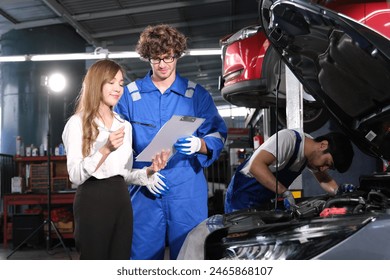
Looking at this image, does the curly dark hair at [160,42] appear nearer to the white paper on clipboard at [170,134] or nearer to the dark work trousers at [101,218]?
the white paper on clipboard at [170,134]

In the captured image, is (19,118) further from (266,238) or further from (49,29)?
(266,238)

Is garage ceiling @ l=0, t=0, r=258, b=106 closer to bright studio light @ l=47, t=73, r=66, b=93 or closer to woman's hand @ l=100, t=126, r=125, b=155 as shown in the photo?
bright studio light @ l=47, t=73, r=66, b=93

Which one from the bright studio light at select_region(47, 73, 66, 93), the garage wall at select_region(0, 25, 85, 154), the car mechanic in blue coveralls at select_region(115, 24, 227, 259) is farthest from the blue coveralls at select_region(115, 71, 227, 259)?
the garage wall at select_region(0, 25, 85, 154)

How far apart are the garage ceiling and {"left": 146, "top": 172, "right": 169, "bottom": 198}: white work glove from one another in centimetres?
508

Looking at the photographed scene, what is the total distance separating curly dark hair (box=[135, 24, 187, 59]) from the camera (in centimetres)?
184

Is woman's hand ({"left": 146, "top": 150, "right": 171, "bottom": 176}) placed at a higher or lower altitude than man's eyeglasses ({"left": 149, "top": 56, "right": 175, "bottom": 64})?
lower

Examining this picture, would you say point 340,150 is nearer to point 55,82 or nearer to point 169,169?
point 169,169

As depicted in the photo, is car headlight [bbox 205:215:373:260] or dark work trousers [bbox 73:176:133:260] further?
dark work trousers [bbox 73:176:133:260]

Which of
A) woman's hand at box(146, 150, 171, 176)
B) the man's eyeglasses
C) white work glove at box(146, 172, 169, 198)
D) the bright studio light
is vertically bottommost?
white work glove at box(146, 172, 169, 198)

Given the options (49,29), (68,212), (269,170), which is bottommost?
(68,212)

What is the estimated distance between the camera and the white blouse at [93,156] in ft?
5.17

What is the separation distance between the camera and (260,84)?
390 centimetres
